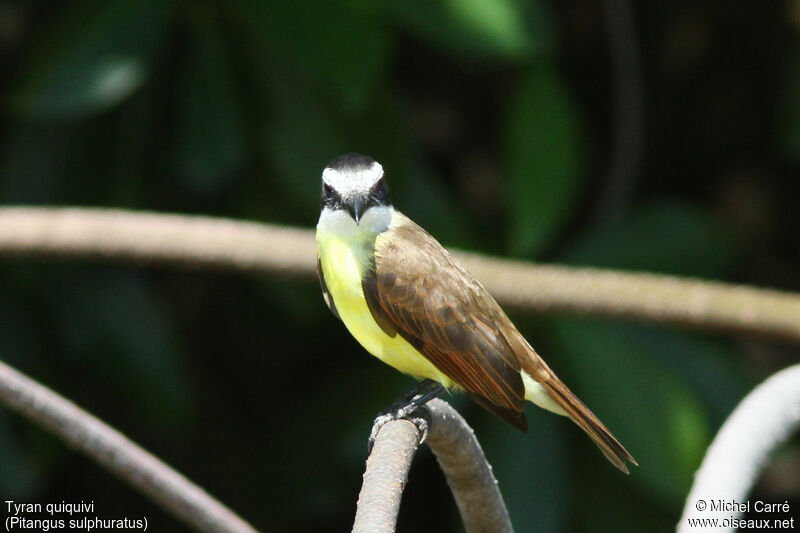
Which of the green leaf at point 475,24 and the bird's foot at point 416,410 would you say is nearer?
the bird's foot at point 416,410

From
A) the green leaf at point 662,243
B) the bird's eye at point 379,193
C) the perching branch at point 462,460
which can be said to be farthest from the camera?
the green leaf at point 662,243

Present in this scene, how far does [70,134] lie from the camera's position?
3.74 metres

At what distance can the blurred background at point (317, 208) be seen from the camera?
3.35m

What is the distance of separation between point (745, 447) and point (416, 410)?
0.60m

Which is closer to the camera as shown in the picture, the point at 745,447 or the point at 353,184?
the point at 745,447

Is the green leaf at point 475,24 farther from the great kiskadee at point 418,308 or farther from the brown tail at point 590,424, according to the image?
the brown tail at point 590,424

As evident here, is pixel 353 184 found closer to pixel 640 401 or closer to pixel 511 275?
pixel 511 275

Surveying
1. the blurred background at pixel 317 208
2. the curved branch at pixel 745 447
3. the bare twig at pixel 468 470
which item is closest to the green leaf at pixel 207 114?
the blurred background at pixel 317 208

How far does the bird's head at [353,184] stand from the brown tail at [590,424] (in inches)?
19.7

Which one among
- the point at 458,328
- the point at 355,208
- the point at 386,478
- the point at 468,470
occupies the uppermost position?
the point at 355,208

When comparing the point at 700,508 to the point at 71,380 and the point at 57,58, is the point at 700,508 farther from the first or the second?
the point at 71,380

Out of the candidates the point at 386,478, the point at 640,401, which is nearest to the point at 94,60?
the point at 640,401

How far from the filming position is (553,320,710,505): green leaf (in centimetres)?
326

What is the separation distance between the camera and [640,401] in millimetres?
3342
